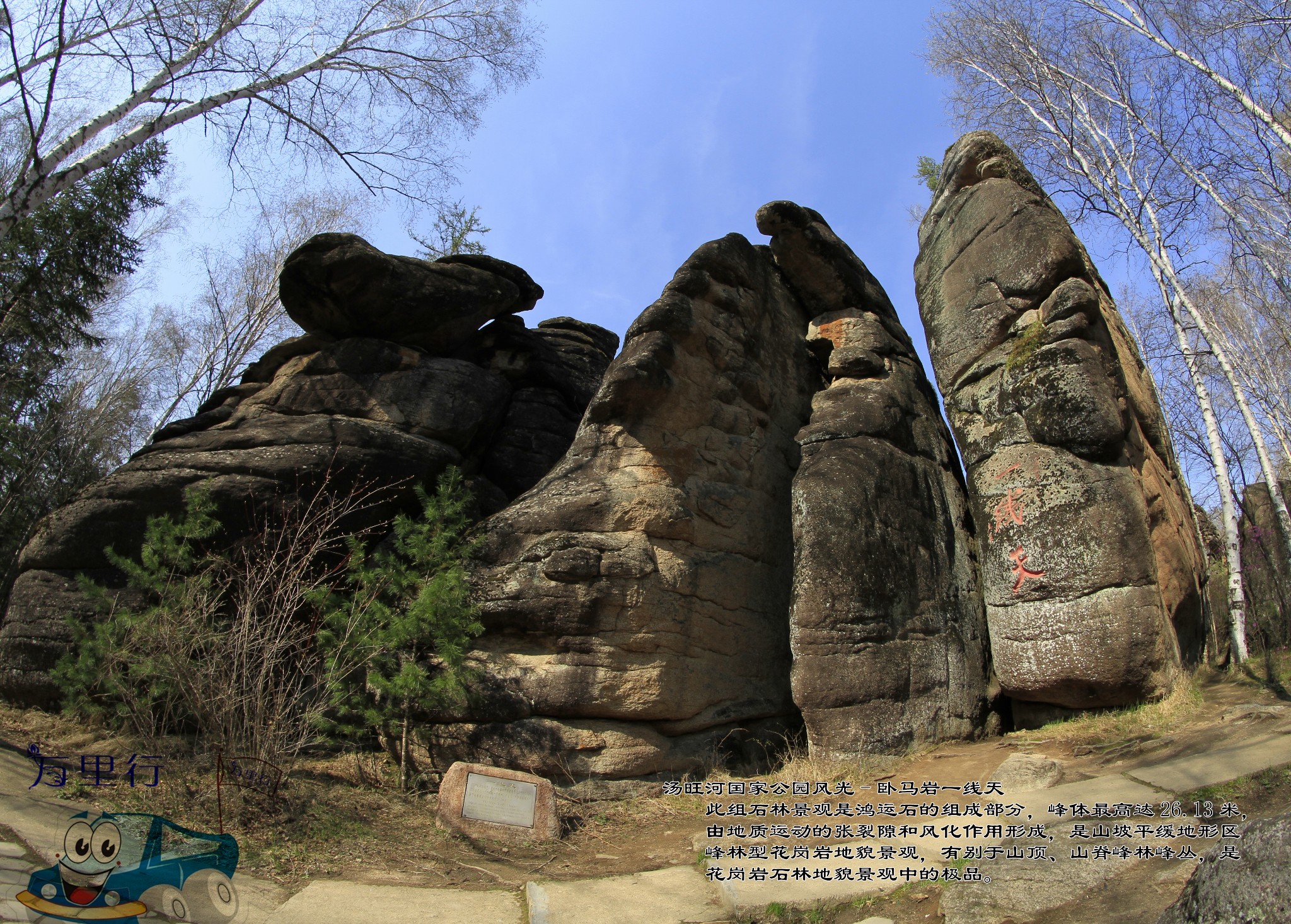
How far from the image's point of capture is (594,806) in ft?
22.7

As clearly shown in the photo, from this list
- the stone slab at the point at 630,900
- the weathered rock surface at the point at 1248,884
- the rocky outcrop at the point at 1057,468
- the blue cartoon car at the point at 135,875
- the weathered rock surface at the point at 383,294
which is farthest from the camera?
the weathered rock surface at the point at 383,294

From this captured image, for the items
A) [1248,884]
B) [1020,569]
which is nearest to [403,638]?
[1020,569]

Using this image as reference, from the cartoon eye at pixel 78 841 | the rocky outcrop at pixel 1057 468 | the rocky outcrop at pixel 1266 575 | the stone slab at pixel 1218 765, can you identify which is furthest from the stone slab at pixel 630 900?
the rocky outcrop at pixel 1266 575

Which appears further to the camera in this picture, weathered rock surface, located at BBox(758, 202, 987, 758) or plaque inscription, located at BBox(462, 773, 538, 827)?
weathered rock surface, located at BBox(758, 202, 987, 758)

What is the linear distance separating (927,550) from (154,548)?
7.97 meters

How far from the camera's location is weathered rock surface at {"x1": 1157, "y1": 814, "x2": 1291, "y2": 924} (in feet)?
7.89

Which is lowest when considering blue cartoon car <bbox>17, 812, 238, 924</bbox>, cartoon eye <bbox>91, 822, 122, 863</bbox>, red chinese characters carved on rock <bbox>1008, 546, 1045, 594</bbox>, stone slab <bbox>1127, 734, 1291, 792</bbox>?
blue cartoon car <bbox>17, 812, 238, 924</bbox>

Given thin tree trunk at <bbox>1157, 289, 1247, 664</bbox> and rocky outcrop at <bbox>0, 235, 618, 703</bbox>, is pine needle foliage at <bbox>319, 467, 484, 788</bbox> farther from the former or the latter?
thin tree trunk at <bbox>1157, 289, 1247, 664</bbox>

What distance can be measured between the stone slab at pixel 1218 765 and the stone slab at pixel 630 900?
3.10 meters

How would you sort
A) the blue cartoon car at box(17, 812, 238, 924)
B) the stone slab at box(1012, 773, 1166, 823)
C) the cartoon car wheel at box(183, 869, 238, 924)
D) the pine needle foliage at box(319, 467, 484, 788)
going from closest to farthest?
the blue cartoon car at box(17, 812, 238, 924)
the cartoon car wheel at box(183, 869, 238, 924)
the stone slab at box(1012, 773, 1166, 823)
the pine needle foliage at box(319, 467, 484, 788)

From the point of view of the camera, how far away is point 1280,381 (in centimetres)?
1600

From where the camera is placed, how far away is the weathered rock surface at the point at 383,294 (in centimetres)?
1131

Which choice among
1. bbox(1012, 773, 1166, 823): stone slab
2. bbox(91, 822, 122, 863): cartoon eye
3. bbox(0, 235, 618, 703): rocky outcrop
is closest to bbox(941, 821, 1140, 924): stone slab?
bbox(1012, 773, 1166, 823): stone slab

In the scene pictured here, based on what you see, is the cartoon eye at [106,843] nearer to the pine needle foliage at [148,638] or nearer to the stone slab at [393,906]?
the stone slab at [393,906]
